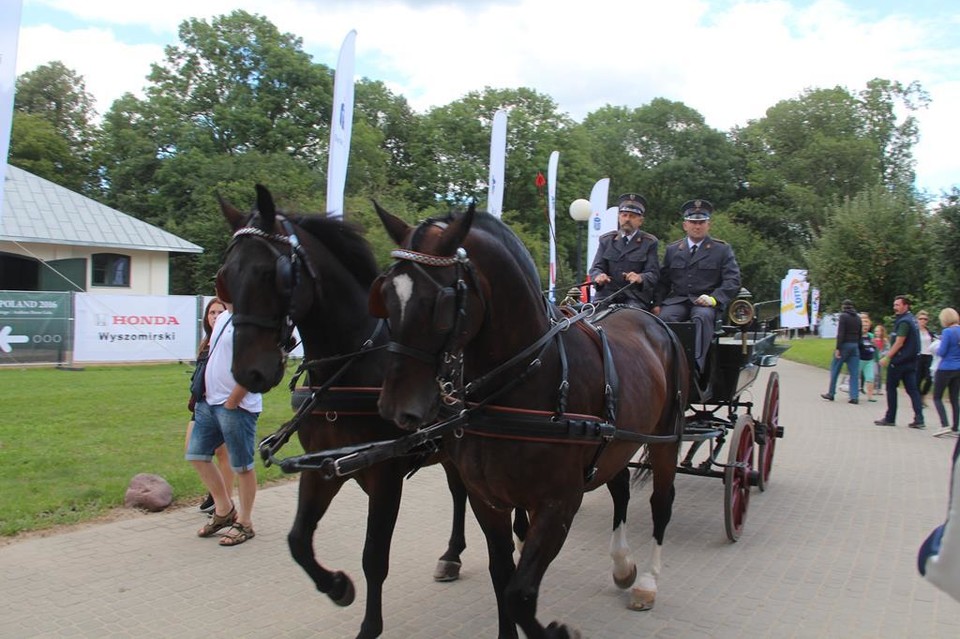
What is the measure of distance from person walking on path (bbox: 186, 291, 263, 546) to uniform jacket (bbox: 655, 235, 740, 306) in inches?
140

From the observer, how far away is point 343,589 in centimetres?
391

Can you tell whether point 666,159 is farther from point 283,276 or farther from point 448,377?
point 448,377

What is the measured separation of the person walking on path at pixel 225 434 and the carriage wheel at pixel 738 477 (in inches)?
144

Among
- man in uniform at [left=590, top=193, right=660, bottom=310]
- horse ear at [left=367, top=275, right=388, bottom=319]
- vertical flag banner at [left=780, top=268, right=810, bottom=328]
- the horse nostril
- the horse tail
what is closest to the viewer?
the horse nostril

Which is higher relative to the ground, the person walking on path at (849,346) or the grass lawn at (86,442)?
the person walking on path at (849,346)

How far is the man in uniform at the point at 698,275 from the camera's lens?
232 inches

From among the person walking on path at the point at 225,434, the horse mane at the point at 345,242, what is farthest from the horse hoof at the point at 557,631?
the person walking on path at the point at 225,434

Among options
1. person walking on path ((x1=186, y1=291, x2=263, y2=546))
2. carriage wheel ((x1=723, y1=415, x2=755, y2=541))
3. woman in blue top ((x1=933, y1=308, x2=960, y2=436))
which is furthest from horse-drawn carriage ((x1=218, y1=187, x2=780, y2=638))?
woman in blue top ((x1=933, y1=308, x2=960, y2=436))

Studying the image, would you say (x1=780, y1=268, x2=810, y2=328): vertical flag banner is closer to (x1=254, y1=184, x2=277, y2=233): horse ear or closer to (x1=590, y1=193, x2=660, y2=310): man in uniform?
(x1=590, y1=193, x2=660, y2=310): man in uniform

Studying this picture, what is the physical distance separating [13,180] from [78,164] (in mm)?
14560

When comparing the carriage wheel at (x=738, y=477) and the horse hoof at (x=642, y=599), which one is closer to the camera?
the horse hoof at (x=642, y=599)

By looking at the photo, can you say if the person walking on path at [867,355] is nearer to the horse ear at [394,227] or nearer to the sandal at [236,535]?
the sandal at [236,535]

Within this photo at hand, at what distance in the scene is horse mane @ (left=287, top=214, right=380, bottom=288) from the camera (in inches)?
156

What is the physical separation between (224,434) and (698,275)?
158 inches
